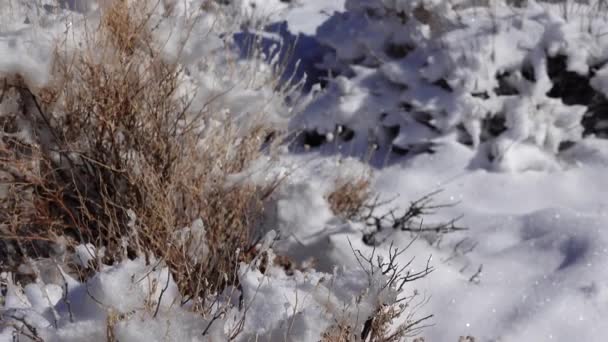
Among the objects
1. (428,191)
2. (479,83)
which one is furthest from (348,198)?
(479,83)

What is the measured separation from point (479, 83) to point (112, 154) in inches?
90.4

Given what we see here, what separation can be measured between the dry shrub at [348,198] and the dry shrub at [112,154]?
76cm

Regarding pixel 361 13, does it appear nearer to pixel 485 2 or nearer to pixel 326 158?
pixel 485 2

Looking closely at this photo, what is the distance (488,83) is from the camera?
3.89 meters

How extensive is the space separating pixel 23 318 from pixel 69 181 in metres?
1.03

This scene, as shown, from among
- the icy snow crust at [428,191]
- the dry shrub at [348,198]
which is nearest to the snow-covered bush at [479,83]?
the icy snow crust at [428,191]

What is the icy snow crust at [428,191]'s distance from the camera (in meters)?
1.67

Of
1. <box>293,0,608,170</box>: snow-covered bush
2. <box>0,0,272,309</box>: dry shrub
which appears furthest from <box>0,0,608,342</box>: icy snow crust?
<box>0,0,272,309</box>: dry shrub

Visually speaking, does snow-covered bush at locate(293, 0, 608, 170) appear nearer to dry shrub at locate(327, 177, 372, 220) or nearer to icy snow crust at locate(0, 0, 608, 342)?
icy snow crust at locate(0, 0, 608, 342)

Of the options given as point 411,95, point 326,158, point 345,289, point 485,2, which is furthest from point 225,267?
point 485,2

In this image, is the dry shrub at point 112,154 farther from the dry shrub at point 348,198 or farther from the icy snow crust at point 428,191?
the dry shrub at point 348,198

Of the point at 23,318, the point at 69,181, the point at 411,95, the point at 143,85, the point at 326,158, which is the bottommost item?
the point at 326,158

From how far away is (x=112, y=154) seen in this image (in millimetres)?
2406

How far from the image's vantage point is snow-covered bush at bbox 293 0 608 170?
379 cm
